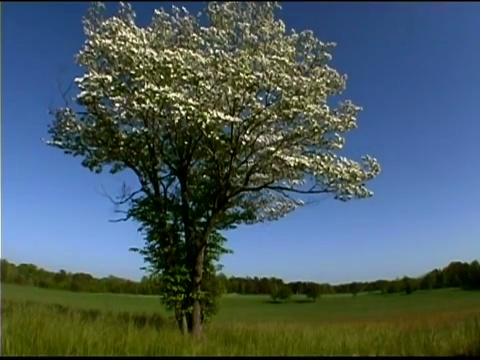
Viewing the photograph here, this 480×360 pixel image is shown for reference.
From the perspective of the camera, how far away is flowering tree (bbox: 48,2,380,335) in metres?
10.6

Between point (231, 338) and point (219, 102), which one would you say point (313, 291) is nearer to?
point (231, 338)

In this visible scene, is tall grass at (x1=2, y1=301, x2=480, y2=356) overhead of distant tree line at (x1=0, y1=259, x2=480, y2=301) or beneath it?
beneath

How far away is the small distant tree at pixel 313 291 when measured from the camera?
403 inches

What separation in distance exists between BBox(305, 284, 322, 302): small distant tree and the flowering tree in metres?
2.53

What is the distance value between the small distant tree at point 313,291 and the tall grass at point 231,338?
89 centimetres

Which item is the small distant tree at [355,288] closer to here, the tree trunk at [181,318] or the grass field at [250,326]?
the grass field at [250,326]

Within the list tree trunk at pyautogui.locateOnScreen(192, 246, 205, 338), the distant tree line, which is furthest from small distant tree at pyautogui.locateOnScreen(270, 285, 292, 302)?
tree trunk at pyautogui.locateOnScreen(192, 246, 205, 338)

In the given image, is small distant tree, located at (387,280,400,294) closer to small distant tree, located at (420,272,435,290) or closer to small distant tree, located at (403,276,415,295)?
small distant tree, located at (403,276,415,295)

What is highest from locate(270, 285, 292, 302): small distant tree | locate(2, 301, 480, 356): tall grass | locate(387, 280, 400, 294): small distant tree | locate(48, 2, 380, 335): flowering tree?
locate(48, 2, 380, 335): flowering tree

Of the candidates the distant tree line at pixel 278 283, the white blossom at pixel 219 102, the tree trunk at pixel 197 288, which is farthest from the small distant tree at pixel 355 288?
the tree trunk at pixel 197 288

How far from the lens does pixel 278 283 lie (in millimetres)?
10805

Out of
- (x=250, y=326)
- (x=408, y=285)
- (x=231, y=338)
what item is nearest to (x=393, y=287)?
(x=408, y=285)

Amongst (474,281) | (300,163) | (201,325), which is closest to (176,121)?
(300,163)

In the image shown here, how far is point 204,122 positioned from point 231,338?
4744mm
